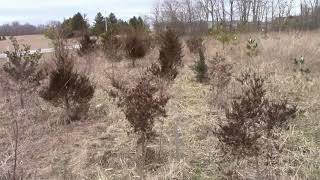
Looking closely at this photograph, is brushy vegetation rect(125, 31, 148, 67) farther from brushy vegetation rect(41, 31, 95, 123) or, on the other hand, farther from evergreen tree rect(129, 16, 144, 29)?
brushy vegetation rect(41, 31, 95, 123)

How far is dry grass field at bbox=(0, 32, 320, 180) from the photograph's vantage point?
432 centimetres

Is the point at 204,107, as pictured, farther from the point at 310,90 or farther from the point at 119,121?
the point at 310,90

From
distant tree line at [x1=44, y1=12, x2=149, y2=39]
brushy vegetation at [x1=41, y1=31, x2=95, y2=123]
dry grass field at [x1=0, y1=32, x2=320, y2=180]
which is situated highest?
distant tree line at [x1=44, y1=12, x2=149, y2=39]

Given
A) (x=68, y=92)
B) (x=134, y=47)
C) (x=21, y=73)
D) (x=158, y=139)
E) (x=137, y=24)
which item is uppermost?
(x=137, y=24)

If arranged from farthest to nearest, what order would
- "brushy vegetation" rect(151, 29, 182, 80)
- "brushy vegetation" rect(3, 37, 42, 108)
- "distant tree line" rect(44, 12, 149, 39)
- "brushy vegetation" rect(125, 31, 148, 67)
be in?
1. "distant tree line" rect(44, 12, 149, 39)
2. "brushy vegetation" rect(125, 31, 148, 67)
3. "brushy vegetation" rect(151, 29, 182, 80)
4. "brushy vegetation" rect(3, 37, 42, 108)

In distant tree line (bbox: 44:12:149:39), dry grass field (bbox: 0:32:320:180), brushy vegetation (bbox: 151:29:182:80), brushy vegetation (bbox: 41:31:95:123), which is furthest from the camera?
distant tree line (bbox: 44:12:149:39)

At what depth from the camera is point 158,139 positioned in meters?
5.16

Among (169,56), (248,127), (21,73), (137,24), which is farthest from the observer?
(137,24)

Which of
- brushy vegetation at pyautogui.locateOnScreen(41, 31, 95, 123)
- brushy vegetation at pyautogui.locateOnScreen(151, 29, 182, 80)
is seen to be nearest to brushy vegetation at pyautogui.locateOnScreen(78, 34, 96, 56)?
brushy vegetation at pyautogui.locateOnScreen(151, 29, 182, 80)

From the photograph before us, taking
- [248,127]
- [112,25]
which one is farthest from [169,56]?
[112,25]

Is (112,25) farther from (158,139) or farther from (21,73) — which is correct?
(158,139)

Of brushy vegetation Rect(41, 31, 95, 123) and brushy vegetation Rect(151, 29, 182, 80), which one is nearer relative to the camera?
brushy vegetation Rect(41, 31, 95, 123)

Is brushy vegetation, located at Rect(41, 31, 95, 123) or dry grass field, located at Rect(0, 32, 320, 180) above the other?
brushy vegetation, located at Rect(41, 31, 95, 123)

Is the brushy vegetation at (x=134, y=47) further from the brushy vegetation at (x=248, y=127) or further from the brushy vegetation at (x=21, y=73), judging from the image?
the brushy vegetation at (x=248, y=127)
